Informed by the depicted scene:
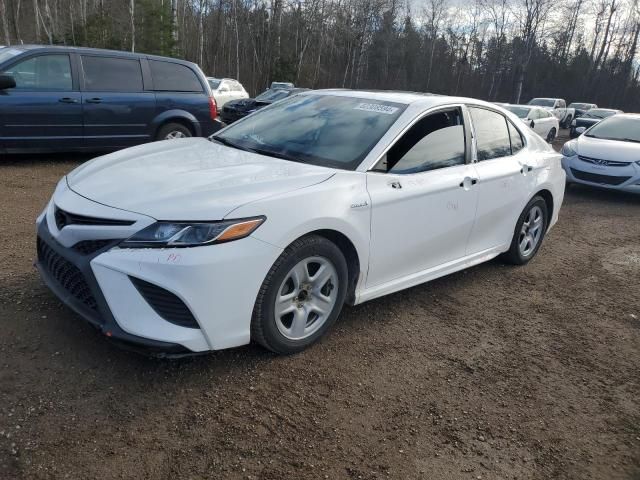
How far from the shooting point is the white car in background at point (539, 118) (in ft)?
63.7

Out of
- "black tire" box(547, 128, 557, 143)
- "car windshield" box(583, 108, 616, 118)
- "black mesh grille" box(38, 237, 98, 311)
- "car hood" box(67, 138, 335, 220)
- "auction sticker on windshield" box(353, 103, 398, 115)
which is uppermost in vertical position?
"auction sticker on windshield" box(353, 103, 398, 115)

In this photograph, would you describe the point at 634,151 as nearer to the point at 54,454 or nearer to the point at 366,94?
the point at 366,94

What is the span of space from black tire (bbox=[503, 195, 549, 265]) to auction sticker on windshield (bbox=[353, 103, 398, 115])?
1873 millimetres

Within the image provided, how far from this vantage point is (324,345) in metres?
3.49

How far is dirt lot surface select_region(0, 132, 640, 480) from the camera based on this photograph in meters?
2.43

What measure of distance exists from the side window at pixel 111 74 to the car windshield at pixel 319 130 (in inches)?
181

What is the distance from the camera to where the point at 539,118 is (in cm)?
2023

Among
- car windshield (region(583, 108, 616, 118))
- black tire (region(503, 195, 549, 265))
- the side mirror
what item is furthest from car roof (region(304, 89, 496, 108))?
car windshield (region(583, 108, 616, 118))

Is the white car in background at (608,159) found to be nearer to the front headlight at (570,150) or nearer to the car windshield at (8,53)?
the front headlight at (570,150)

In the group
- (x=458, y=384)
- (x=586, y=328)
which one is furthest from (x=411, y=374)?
(x=586, y=328)

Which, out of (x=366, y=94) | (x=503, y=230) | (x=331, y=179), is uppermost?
(x=366, y=94)

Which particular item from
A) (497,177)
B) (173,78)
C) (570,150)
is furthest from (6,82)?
(570,150)

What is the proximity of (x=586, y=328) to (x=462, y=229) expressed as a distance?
1218 millimetres

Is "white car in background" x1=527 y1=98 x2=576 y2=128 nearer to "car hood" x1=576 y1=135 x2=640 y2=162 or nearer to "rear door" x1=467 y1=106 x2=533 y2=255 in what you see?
"car hood" x1=576 y1=135 x2=640 y2=162
